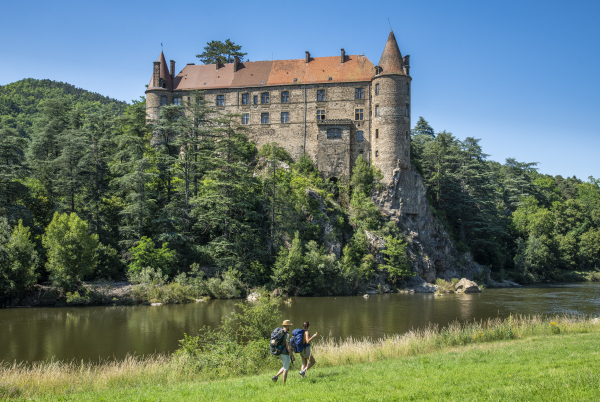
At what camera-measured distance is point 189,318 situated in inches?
931

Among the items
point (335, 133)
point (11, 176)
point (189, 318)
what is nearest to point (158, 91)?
point (335, 133)

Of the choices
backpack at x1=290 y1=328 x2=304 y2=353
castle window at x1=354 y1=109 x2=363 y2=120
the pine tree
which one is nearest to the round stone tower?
castle window at x1=354 y1=109 x2=363 y2=120

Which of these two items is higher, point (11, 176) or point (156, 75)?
point (156, 75)

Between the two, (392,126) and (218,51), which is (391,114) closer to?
(392,126)

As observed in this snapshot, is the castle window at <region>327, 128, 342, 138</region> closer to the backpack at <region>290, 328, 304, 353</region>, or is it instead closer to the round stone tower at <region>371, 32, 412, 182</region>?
the round stone tower at <region>371, 32, 412, 182</region>

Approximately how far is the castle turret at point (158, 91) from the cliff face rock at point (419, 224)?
25767mm

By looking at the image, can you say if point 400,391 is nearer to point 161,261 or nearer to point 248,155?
point 161,261

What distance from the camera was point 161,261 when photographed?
32781mm

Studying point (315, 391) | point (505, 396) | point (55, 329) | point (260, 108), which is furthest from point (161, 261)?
point (505, 396)

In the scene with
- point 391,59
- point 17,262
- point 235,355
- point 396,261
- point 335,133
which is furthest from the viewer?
point 335,133

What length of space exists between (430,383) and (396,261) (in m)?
32.9

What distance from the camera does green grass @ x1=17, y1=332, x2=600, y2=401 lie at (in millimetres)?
7555

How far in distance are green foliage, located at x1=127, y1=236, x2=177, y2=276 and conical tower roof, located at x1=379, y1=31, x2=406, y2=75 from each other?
91.6 ft

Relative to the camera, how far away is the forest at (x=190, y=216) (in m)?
30.5
